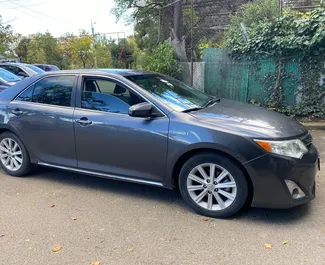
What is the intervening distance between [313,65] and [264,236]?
6288 millimetres

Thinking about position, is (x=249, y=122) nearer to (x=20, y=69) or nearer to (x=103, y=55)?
(x=20, y=69)

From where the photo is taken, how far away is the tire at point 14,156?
4.79 metres

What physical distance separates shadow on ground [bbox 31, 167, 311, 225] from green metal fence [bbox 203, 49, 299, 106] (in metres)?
5.51

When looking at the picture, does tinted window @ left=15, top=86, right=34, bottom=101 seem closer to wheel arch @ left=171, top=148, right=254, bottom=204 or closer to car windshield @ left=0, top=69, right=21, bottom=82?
wheel arch @ left=171, top=148, right=254, bottom=204

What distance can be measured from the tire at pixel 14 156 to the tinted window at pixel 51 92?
0.61 m

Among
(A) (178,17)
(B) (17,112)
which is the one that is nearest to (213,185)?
(B) (17,112)

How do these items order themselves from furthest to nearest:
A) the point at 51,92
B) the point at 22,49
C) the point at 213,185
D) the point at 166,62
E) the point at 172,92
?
the point at 22,49
the point at 166,62
the point at 51,92
the point at 172,92
the point at 213,185

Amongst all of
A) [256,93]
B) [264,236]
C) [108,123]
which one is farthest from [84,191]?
[256,93]

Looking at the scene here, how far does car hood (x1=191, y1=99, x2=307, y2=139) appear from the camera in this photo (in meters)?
3.43

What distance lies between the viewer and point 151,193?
432cm

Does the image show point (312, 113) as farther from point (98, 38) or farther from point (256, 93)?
point (98, 38)

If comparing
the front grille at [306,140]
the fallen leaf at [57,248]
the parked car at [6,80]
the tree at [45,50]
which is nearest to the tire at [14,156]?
the fallen leaf at [57,248]

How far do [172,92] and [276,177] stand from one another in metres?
1.70

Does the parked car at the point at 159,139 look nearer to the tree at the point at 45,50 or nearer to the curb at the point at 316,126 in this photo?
the curb at the point at 316,126
